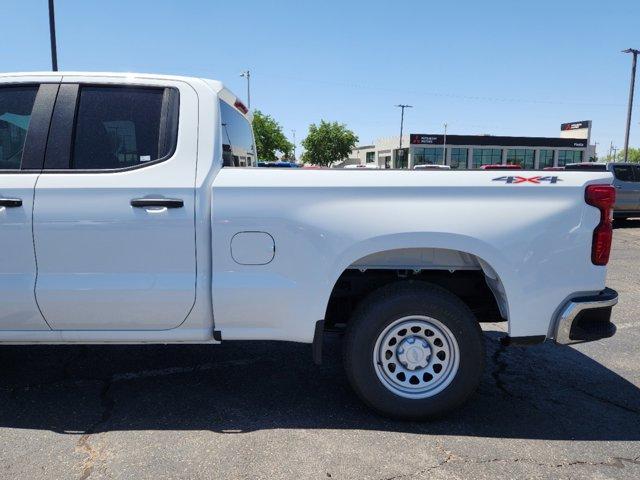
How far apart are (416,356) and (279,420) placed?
96 cm

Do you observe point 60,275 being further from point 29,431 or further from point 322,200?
point 322,200

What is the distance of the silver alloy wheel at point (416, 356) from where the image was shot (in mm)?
3096

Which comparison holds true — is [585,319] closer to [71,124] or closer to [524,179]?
[524,179]

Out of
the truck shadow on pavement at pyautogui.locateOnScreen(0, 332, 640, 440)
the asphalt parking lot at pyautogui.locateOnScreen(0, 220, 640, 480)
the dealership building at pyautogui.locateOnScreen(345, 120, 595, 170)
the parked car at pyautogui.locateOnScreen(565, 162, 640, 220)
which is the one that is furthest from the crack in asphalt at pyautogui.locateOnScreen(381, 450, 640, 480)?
the dealership building at pyautogui.locateOnScreen(345, 120, 595, 170)

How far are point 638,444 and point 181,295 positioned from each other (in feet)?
9.23

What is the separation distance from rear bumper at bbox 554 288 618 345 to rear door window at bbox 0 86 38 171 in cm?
337

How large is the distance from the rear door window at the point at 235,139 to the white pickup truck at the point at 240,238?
270 mm

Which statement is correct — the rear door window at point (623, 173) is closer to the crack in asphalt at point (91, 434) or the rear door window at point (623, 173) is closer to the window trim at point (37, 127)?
A: the crack in asphalt at point (91, 434)

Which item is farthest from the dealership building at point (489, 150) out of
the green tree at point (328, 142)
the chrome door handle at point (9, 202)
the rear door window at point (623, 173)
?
the chrome door handle at point (9, 202)

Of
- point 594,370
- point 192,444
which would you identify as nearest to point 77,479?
point 192,444

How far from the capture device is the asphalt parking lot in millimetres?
2725

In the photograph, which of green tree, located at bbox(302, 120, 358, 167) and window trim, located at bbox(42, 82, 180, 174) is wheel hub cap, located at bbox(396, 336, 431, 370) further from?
green tree, located at bbox(302, 120, 358, 167)

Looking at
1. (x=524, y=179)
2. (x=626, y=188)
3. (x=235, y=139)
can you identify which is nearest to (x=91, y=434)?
(x=235, y=139)

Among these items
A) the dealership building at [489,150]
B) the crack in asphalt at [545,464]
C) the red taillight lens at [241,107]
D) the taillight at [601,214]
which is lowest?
the crack in asphalt at [545,464]
